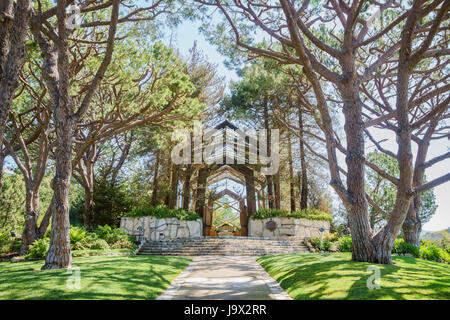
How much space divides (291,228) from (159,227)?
6122 mm

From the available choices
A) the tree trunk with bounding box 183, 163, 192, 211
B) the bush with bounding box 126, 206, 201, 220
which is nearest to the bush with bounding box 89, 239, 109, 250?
the bush with bounding box 126, 206, 201, 220

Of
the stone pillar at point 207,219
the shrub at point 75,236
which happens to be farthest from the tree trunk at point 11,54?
the stone pillar at point 207,219

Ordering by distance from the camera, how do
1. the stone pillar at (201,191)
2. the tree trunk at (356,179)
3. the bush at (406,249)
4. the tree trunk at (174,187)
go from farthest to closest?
the stone pillar at (201,191)
the tree trunk at (174,187)
the bush at (406,249)
the tree trunk at (356,179)

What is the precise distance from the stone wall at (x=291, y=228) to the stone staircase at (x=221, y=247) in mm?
1108

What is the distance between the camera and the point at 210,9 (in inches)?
330

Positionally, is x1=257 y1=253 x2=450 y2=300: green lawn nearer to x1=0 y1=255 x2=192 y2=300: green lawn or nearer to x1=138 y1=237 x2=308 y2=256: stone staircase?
x1=0 y1=255 x2=192 y2=300: green lawn

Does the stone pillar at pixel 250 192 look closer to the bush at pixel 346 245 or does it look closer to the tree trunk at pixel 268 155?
the tree trunk at pixel 268 155

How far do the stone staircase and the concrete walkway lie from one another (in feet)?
13.3

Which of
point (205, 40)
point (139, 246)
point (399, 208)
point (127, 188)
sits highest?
point (205, 40)

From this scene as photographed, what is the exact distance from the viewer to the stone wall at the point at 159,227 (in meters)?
13.5
